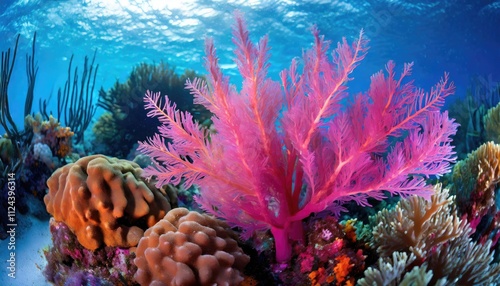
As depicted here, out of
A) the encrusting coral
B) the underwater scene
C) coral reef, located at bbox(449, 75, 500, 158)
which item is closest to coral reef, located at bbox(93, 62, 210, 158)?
the underwater scene

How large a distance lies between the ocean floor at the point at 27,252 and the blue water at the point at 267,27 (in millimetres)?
16180

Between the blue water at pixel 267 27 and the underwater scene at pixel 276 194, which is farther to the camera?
the blue water at pixel 267 27

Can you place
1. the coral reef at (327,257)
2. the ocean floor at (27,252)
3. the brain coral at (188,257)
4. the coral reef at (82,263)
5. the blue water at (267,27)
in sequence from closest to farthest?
the brain coral at (188,257)
the coral reef at (327,257)
the coral reef at (82,263)
the ocean floor at (27,252)
the blue water at (267,27)

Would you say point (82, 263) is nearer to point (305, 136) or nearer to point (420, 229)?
point (305, 136)

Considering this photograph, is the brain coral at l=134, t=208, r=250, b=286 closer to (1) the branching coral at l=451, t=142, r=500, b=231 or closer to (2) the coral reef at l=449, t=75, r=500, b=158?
(1) the branching coral at l=451, t=142, r=500, b=231

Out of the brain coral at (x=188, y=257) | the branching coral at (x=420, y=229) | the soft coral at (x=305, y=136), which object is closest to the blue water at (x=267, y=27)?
the branching coral at (x=420, y=229)

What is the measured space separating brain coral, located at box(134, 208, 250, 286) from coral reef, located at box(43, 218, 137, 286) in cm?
49

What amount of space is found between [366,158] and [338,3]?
17.5m

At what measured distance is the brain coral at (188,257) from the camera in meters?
2.42

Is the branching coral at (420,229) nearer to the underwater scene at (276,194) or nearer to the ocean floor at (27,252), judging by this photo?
the underwater scene at (276,194)

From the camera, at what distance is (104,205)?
3074 millimetres

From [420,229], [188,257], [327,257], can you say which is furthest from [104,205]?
[420,229]

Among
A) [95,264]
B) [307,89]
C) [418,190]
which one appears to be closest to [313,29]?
[307,89]

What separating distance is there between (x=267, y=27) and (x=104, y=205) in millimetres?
19328
